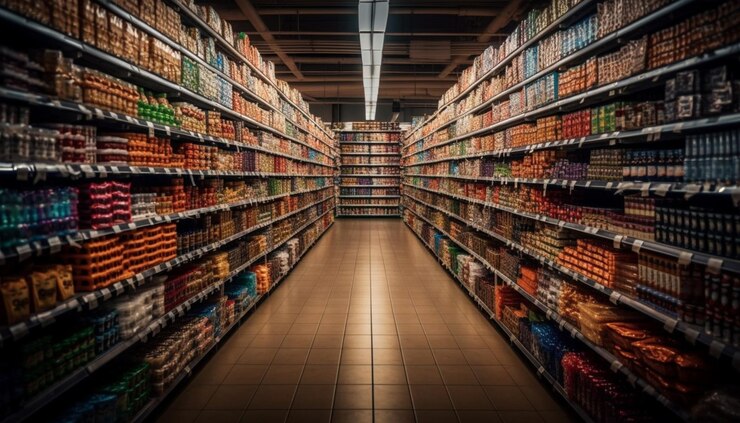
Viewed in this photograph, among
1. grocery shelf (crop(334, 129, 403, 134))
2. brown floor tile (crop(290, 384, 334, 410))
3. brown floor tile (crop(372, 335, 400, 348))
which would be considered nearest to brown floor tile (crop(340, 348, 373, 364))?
brown floor tile (crop(372, 335, 400, 348))

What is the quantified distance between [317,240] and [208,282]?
302 inches

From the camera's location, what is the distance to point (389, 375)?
3898 mm

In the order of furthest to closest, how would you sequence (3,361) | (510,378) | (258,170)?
(258,170), (510,378), (3,361)

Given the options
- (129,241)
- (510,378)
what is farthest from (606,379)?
(129,241)

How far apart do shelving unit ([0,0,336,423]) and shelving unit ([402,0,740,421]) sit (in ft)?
10.1

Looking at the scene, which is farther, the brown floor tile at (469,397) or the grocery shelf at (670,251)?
the brown floor tile at (469,397)

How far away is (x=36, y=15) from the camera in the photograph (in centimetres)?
221

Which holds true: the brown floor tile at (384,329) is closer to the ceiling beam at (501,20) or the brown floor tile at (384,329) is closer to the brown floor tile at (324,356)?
the brown floor tile at (324,356)

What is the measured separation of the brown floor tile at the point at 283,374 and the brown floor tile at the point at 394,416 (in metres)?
0.85

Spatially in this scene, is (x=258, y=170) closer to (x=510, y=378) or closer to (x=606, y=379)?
(x=510, y=378)

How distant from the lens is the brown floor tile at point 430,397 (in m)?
3.36

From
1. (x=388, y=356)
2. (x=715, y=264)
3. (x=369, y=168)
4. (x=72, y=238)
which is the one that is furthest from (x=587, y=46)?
(x=369, y=168)

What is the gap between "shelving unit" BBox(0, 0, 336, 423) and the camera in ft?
7.22

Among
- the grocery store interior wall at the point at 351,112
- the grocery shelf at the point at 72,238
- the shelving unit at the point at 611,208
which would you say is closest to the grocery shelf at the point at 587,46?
the shelving unit at the point at 611,208
